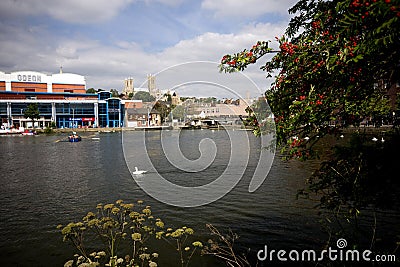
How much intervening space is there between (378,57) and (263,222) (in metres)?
9.23

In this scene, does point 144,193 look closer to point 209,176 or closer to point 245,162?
point 209,176

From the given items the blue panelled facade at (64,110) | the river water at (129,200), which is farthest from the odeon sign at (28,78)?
the river water at (129,200)

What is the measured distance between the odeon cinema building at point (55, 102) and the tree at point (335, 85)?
9774cm

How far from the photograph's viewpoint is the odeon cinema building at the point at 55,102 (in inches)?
3573

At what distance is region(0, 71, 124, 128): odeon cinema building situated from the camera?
298ft

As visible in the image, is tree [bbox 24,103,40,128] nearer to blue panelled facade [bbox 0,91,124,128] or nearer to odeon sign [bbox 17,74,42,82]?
blue panelled facade [bbox 0,91,124,128]

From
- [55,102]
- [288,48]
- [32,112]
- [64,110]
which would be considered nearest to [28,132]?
[32,112]

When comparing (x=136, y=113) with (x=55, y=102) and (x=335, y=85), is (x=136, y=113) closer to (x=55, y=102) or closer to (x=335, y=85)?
(x=55, y=102)

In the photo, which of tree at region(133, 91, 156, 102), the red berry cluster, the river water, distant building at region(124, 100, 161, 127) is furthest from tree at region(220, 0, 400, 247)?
distant building at region(124, 100, 161, 127)

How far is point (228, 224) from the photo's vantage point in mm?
11984

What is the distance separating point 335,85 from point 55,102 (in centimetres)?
10099

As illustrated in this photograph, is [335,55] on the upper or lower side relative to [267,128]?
upper

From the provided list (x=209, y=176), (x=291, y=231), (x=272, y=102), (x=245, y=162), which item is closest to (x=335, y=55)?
(x=272, y=102)

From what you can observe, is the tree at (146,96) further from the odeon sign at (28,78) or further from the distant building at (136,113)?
the odeon sign at (28,78)
